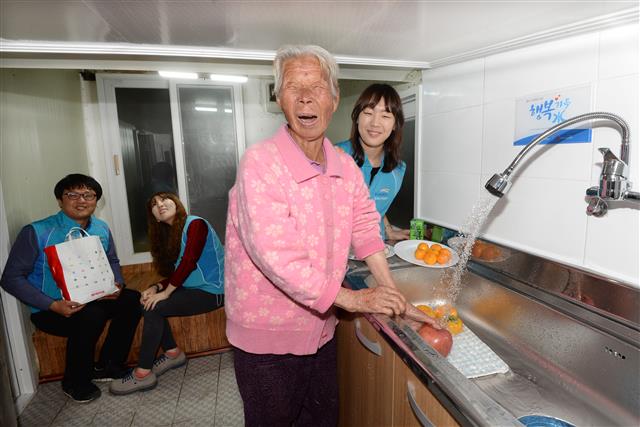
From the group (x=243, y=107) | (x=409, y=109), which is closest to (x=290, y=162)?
(x=409, y=109)

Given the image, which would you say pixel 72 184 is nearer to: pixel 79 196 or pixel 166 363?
pixel 79 196

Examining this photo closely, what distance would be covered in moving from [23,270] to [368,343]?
5.88 feet

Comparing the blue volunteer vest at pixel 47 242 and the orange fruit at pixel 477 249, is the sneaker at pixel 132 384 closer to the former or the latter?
the blue volunteer vest at pixel 47 242

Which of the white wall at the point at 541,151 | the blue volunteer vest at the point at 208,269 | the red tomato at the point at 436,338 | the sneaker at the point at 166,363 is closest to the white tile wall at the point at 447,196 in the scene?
the white wall at the point at 541,151

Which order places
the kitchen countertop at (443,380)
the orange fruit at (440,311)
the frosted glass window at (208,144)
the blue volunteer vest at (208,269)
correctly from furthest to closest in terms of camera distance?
1. the frosted glass window at (208,144)
2. the blue volunteer vest at (208,269)
3. the orange fruit at (440,311)
4. the kitchen countertop at (443,380)

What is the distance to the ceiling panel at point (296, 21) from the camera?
905mm

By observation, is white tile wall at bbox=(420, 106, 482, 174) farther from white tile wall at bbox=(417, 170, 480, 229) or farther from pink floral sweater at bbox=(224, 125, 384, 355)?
pink floral sweater at bbox=(224, 125, 384, 355)

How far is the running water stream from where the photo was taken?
1379mm

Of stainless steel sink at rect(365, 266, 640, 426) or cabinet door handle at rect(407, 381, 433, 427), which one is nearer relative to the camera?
cabinet door handle at rect(407, 381, 433, 427)

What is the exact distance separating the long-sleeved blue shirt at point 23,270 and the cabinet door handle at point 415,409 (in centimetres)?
190

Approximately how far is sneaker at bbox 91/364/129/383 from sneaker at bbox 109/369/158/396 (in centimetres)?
6

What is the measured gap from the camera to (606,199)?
91 cm

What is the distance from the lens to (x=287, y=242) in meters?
0.79

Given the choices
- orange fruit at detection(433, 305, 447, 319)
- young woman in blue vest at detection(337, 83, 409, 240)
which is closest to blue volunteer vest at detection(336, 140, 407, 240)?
young woman in blue vest at detection(337, 83, 409, 240)
